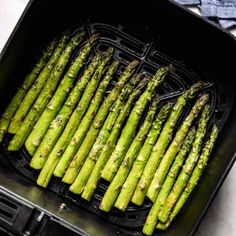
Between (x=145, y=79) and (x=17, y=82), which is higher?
(x=145, y=79)

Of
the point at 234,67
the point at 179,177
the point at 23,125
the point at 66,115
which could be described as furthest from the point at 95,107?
A: the point at 234,67

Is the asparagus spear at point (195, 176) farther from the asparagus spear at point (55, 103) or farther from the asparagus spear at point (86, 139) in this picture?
the asparagus spear at point (55, 103)

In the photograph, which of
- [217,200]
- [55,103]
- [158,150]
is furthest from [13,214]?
[217,200]

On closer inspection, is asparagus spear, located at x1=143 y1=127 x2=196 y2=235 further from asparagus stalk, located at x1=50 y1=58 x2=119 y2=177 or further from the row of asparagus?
asparagus stalk, located at x1=50 y1=58 x2=119 y2=177

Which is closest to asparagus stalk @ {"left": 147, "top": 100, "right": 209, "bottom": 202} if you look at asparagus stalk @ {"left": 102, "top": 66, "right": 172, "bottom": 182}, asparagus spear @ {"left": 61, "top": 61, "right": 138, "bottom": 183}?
asparagus stalk @ {"left": 102, "top": 66, "right": 172, "bottom": 182}

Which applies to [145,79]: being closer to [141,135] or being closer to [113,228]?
[141,135]

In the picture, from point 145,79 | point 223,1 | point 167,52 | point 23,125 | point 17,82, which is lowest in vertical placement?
point 23,125

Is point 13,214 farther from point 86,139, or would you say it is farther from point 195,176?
point 195,176
